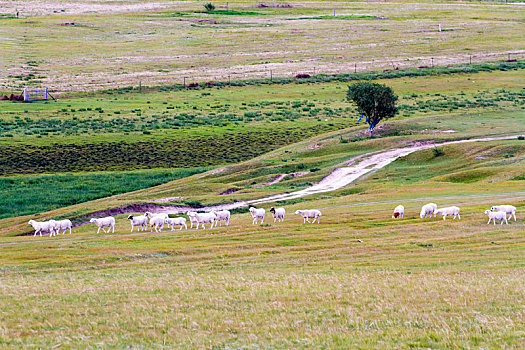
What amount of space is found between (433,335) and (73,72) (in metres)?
133

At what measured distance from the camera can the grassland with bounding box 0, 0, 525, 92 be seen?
447 feet

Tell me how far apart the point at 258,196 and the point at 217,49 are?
394ft

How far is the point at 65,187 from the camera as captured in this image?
199 feet

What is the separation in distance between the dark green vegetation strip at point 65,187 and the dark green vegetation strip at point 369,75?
56001mm

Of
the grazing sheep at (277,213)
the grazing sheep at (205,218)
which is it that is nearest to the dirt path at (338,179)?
the grazing sheep at (205,218)

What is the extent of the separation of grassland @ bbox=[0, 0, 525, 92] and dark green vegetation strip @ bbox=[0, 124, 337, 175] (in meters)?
44.1

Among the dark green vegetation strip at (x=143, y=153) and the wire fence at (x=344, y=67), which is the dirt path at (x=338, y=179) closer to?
the dark green vegetation strip at (x=143, y=153)

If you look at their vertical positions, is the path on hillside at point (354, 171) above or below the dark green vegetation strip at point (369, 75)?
below

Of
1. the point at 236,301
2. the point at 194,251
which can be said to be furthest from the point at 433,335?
the point at 194,251

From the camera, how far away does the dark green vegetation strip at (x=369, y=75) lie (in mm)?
124250

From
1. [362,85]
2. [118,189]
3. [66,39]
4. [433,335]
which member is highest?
[66,39]

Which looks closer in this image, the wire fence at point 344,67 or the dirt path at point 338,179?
the dirt path at point 338,179

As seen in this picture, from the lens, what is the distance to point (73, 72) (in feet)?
453

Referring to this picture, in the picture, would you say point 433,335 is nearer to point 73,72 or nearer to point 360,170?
point 360,170
